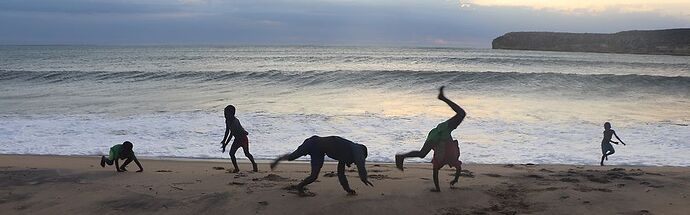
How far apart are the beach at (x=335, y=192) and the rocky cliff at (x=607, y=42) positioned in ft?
318

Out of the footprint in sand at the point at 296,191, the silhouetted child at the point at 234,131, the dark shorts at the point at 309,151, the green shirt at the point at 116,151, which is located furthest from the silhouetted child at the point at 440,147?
the green shirt at the point at 116,151

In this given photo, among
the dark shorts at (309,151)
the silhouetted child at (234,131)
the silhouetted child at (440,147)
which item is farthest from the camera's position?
the silhouetted child at (234,131)

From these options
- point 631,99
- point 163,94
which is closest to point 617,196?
point 631,99

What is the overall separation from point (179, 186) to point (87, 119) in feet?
32.8

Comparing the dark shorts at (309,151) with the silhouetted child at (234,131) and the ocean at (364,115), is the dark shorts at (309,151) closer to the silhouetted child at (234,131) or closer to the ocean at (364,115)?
the silhouetted child at (234,131)

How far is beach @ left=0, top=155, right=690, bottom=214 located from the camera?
22.9 feet

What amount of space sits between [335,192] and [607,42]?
112 metres

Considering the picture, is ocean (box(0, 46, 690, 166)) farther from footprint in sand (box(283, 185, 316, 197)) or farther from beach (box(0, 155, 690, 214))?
footprint in sand (box(283, 185, 316, 197))

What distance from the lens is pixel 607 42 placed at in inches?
4274

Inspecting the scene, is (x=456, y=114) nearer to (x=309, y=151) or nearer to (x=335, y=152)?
(x=335, y=152)

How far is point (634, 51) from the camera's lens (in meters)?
103

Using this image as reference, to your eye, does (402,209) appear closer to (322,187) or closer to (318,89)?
(322,187)

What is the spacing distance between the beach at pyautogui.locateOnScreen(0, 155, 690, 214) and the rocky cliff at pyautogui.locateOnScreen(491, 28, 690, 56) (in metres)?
96.9

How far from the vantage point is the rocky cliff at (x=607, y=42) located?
96188 millimetres
